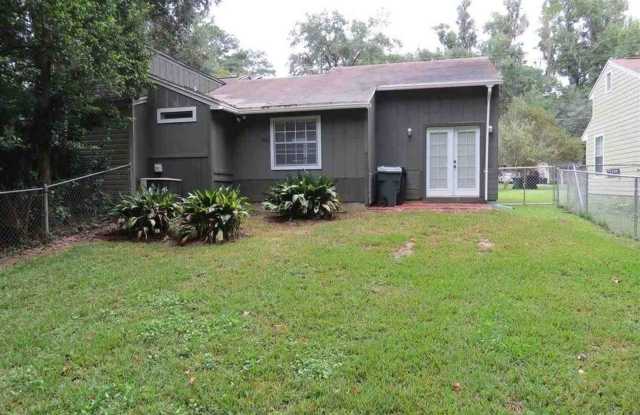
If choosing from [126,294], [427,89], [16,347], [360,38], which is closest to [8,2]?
[126,294]

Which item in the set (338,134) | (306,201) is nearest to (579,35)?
(338,134)

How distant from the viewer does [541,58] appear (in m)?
43.4

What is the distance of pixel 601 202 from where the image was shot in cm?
903

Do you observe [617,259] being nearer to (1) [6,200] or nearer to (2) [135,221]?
(2) [135,221]

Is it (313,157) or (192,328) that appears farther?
(313,157)

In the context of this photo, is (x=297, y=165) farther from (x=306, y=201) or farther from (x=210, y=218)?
(x=210, y=218)

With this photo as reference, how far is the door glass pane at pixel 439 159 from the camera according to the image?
11594 millimetres

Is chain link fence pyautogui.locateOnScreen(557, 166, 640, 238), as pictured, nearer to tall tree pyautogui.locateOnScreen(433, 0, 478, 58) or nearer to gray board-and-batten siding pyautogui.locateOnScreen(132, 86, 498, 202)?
gray board-and-batten siding pyautogui.locateOnScreen(132, 86, 498, 202)

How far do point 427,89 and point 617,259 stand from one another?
22.8ft

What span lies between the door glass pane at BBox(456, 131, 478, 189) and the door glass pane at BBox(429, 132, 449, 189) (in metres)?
0.33

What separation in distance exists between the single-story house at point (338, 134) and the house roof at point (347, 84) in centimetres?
4

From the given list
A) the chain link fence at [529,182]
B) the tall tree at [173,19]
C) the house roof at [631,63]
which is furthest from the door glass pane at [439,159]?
the tall tree at [173,19]

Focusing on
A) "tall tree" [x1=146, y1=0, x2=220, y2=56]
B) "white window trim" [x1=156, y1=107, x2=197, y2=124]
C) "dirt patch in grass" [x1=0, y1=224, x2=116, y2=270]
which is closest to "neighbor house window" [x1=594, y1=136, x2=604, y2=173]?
"white window trim" [x1=156, y1=107, x2=197, y2=124]

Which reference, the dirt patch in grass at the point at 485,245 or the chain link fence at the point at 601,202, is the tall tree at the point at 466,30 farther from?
the dirt patch in grass at the point at 485,245
